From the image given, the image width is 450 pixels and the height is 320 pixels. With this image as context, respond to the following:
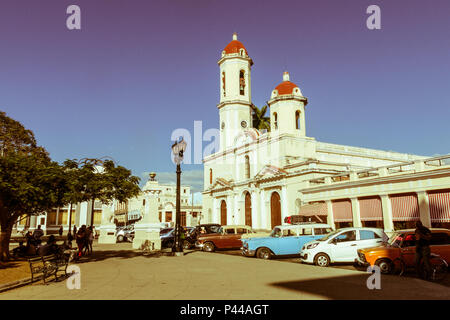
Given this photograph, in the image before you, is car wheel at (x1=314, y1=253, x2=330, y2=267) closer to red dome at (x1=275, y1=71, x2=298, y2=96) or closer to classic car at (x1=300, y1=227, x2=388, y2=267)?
classic car at (x1=300, y1=227, x2=388, y2=267)

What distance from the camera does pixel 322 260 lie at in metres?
12.6

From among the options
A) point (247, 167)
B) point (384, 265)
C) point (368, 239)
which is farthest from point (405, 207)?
point (247, 167)

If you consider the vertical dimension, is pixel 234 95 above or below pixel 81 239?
above

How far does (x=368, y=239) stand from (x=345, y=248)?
97 cm

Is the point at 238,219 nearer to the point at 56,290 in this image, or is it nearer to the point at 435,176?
the point at 435,176

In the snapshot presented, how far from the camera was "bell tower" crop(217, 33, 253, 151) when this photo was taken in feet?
146

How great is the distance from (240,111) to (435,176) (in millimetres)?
29130

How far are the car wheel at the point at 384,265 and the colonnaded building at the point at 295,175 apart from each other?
9.95 meters

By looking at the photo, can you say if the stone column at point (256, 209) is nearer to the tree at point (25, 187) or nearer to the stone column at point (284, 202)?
the stone column at point (284, 202)

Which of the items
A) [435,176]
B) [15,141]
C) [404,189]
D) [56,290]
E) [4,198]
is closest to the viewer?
[56,290]

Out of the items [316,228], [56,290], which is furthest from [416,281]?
[56,290]

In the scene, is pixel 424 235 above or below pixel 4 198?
below

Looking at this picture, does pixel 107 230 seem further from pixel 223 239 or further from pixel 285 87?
pixel 285 87
